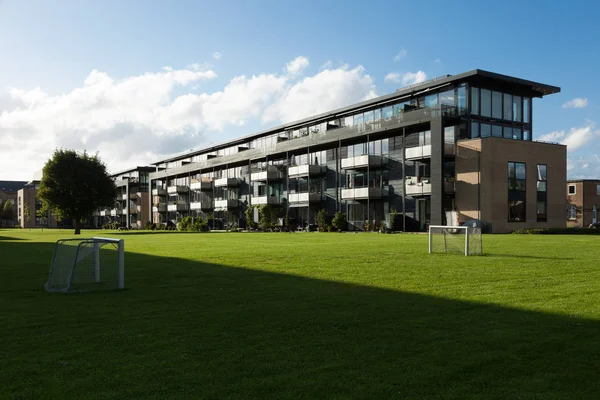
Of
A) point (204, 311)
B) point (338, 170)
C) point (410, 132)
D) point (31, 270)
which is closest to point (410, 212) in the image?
point (410, 132)

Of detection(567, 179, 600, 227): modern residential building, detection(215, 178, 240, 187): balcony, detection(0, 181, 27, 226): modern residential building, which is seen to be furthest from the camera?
detection(0, 181, 27, 226): modern residential building

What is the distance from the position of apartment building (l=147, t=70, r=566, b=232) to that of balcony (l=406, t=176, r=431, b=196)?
0.31 ft

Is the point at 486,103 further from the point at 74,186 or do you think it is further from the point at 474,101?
the point at 74,186

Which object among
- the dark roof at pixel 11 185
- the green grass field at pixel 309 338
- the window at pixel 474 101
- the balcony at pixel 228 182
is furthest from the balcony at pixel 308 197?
the dark roof at pixel 11 185

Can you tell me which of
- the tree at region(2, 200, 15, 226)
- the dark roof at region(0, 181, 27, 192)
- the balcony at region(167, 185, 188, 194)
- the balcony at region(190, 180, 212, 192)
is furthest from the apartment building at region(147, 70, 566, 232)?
the dark roof at region(0, 181, 27, 192)

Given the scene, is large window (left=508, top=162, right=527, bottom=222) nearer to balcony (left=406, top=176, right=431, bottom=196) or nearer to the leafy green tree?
balcony (left=406, top=176, right=431, bottom=196)

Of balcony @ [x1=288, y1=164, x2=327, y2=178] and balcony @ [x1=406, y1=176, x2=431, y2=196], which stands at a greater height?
balcony @ [x1=288, y1=164, x2=327, y2=178]

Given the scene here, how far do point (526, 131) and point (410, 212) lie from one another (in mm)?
13953

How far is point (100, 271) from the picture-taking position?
13977 millimetres

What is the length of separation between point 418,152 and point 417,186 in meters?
3.01

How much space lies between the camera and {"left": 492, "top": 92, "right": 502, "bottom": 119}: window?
49062mm

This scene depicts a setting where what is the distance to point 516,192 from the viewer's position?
46500mm

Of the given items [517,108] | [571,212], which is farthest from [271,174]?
[571,212]

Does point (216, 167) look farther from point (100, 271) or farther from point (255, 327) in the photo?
point (255, 327)
